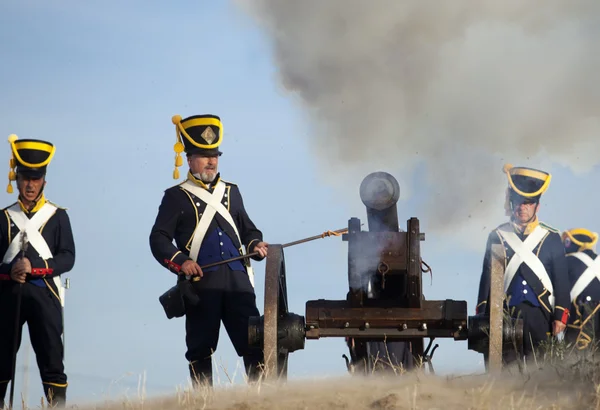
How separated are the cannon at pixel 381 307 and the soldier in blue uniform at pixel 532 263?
Answer: 5.11ft

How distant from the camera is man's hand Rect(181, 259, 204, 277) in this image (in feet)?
32.9

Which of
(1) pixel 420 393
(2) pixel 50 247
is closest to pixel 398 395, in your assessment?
(1) pixel 420 393

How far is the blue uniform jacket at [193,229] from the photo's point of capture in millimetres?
10375

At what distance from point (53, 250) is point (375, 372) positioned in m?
2.82

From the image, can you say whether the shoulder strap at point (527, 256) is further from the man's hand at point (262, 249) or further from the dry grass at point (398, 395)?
the dry grass at point (398, 395)

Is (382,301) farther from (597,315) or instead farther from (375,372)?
(597,315)

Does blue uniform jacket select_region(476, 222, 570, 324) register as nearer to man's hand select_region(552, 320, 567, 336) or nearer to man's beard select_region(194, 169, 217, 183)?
man's hand select_region(552, 320, 567, 336)

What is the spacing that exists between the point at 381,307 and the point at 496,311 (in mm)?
845

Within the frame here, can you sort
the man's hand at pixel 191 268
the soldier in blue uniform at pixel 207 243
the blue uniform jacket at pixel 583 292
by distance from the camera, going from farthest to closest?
the blue uniform jacket at pixel 583 292 < the soldier in blue uniform at pixel 207 243 < the man's hand at pixel 191 268

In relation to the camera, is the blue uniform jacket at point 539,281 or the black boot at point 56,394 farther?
the blue uniform jacket at point 539,281

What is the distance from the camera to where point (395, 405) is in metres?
7.82

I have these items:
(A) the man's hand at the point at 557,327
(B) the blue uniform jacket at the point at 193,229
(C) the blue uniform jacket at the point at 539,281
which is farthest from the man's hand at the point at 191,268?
(A) the man's hand at the point at 557,327

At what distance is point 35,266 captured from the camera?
34.7 feet

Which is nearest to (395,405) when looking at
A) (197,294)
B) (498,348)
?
(498,348)
